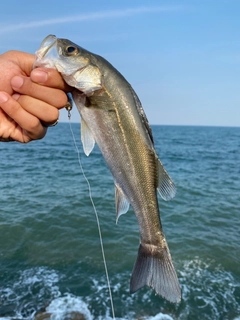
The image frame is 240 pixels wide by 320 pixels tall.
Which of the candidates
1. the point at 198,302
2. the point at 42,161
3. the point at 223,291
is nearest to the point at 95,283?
the point at 198,302

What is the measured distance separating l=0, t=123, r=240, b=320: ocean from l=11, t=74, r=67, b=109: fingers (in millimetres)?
5253

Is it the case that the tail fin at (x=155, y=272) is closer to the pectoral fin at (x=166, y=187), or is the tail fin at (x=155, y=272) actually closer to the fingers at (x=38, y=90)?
the pectoral fin at (x=166, y=187)

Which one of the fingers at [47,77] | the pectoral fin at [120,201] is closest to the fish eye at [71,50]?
the fingers at [47,77]

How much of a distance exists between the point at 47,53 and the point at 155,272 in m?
2.05

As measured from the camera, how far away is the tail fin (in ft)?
9.19

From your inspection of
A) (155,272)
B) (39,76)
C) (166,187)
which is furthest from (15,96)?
(155,272)

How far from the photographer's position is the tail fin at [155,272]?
9.19 feet

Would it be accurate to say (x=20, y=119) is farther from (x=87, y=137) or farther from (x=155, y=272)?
(x=155, y=272)

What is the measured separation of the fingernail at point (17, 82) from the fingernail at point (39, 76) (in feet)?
0.44

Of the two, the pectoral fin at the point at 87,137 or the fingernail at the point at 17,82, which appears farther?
the pectoral fin at the point at 87,137

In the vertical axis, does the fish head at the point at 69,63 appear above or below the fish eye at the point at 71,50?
below

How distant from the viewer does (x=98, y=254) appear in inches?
361

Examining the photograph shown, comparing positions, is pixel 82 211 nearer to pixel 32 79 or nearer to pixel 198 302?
pixel 198 302

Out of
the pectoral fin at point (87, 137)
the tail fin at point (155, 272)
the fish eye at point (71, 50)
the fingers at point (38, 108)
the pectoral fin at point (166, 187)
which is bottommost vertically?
the tail fin at point (155, 272)
